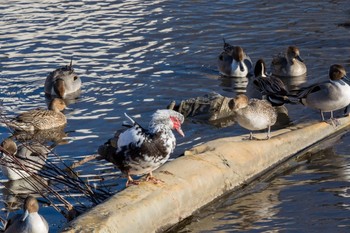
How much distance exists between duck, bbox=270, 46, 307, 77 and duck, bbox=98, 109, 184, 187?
20.9 feet

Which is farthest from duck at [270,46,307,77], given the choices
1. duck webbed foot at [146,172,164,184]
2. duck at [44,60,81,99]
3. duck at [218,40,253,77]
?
duck webbed foot at [146,172,164,184]

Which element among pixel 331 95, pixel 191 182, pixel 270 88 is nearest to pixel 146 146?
pixel 191 182

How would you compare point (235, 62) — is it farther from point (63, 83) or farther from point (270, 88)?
point (63, 83)

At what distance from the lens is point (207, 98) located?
14148 millimetres

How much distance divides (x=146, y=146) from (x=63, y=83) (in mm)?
6083

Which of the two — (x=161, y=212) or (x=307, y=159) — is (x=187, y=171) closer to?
(x=161, y=212)

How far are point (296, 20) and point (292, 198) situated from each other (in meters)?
9.61

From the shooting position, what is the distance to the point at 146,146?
30.9 ft

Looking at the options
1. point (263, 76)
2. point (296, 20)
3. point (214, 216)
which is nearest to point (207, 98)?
point (263, 76)

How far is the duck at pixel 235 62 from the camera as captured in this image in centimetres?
1615

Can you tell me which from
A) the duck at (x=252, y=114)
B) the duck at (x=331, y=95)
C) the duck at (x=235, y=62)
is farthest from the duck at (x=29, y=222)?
the duck at (x=235, y=62)

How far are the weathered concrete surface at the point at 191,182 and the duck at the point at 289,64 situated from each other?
12.2 ft

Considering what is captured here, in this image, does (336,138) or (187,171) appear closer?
(187,171)

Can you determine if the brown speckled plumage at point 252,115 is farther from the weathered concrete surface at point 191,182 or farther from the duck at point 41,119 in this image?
the duck at point 41,119
